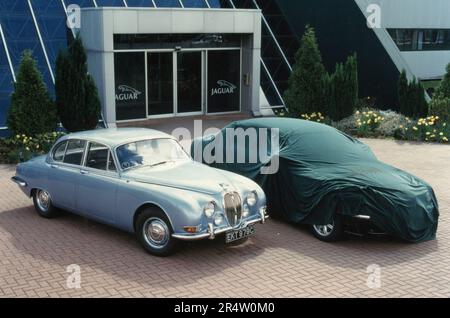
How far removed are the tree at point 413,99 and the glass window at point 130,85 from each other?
28.4 feet

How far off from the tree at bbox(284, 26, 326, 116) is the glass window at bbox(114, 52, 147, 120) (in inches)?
199

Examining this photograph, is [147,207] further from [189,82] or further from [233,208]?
[189,82]

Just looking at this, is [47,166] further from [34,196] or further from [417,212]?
[417,212]

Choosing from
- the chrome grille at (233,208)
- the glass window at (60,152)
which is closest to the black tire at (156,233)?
the chrome grille at (233,208)

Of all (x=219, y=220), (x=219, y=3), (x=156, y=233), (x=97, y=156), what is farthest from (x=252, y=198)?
(x=219, y=3)

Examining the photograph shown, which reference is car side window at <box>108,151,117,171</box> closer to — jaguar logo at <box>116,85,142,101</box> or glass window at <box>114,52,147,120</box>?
glass window at <box>114,52,147,120</box>

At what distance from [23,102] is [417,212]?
10.0m

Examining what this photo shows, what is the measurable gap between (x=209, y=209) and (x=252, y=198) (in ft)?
2.83

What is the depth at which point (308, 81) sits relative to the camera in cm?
1866

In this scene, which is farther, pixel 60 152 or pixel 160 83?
pixel 160 83

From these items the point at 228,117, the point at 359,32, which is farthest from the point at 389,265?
the point at 359,32

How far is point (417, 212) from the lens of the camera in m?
8.09

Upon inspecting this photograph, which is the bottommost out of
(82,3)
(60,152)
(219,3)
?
(60,152)

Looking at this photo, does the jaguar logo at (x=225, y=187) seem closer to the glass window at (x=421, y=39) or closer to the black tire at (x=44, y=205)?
the black tire at (x=44, y=205)
